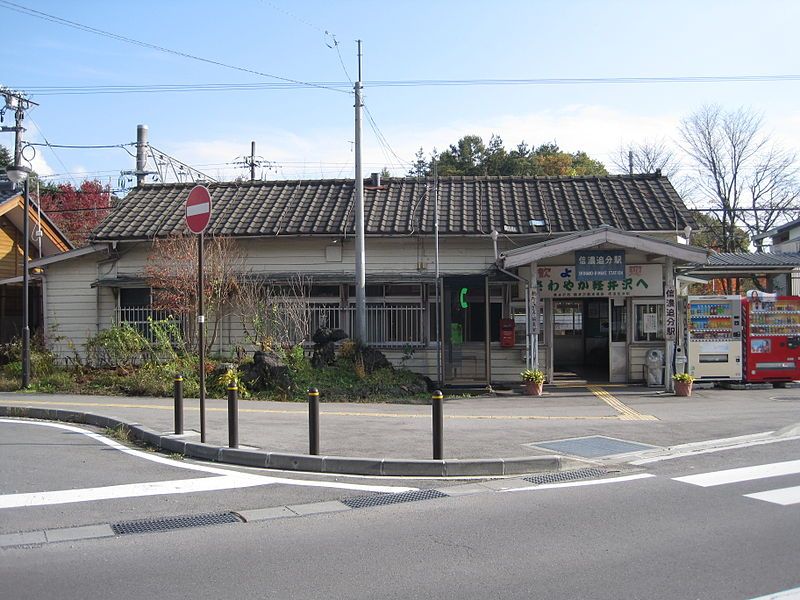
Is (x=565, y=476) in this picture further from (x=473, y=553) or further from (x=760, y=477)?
(x=473, y=553)

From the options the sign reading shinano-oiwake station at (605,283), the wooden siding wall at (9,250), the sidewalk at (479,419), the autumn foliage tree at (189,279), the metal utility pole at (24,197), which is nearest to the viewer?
the sidewalk at (479,419)

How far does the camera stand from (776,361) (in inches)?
664

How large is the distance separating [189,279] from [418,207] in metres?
6.33

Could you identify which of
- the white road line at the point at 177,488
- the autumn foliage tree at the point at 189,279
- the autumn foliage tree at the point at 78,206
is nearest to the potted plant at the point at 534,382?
the autumn foliage tree at the point at 189,279

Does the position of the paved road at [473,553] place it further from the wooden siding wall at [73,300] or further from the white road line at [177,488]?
the wooden siding wall at [73,300]

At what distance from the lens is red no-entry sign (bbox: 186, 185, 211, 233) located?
963 cm

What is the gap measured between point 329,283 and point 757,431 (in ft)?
35.1

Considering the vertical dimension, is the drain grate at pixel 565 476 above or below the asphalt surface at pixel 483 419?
below

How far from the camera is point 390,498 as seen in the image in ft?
24.6

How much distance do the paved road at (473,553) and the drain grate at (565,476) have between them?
0.64m

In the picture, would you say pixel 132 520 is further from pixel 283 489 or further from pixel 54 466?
pixel 54 466

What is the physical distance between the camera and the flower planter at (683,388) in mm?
15540

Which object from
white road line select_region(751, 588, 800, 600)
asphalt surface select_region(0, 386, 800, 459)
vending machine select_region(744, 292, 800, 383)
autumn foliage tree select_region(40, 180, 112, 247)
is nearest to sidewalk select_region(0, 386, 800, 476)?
asphalt surface select_region(0, 386, 800, 459)

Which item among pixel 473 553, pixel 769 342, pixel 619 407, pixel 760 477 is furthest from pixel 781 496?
pixel 769 342
